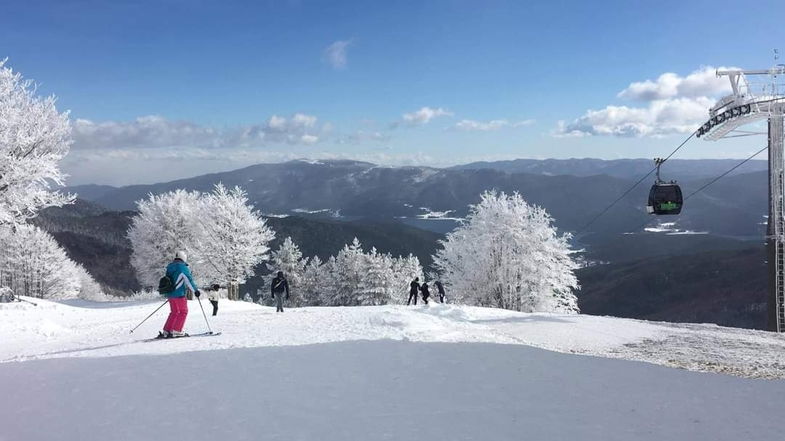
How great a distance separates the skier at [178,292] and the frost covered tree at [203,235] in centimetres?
3089

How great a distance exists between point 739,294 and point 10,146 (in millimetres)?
120598

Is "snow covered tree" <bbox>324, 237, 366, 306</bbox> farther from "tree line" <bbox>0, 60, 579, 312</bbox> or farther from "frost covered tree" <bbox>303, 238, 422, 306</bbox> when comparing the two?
"tree line" <bbox>0, 60, 579, 312</bbox>

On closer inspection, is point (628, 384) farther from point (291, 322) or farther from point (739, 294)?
point (739, 294)

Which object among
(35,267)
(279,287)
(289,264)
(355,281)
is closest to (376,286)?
(355,281)

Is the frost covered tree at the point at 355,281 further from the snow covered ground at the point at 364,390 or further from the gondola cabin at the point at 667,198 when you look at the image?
the snow covered ground at the point at 364,390

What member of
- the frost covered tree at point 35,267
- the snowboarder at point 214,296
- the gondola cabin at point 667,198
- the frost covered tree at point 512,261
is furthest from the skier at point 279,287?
the frost covered tree at point 35,267

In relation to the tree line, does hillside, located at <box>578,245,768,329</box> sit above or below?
below

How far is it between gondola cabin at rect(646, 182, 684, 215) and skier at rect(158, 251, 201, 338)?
21369mm

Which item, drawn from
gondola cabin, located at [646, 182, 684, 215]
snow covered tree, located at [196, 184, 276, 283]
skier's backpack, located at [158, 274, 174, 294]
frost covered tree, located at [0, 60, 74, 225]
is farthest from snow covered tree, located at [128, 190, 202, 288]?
gondola cabin, located at [646, 182, 684, 215]

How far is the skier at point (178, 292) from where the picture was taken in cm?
1358

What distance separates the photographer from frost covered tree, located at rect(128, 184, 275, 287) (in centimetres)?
4422

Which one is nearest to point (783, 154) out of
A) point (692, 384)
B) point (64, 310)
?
point (692, 384)

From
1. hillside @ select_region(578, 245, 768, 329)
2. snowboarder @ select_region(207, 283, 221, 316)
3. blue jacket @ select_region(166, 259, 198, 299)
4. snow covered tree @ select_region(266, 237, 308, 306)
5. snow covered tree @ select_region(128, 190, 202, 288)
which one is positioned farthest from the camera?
hillside @ select_region(578, 245, 768, 329)

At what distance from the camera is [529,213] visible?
148ft
